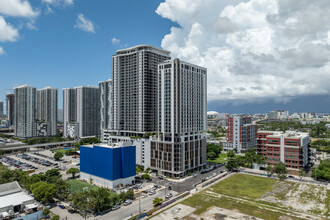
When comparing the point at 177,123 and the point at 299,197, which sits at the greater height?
the point at 177,123

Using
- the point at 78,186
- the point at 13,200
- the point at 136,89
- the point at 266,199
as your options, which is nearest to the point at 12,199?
the point at 13,200

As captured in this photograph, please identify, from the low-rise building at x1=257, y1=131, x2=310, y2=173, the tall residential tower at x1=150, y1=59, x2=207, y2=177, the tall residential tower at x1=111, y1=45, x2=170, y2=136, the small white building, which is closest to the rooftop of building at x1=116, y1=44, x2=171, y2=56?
the tall residential tower at x1=111, y1=45, x2=170, y2=136

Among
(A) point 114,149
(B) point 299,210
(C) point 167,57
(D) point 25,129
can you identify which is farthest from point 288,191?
(D) point 25,129

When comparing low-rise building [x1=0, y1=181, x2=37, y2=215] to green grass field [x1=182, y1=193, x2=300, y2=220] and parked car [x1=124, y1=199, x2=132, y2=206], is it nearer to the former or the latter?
parked car [x1=124, y1=199, x2=132, y2=206]

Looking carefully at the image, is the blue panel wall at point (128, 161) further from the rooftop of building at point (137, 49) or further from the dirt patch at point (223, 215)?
the rooftop of building at point (137, 49)

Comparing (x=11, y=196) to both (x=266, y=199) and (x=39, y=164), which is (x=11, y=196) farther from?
(x=266, y=199)
